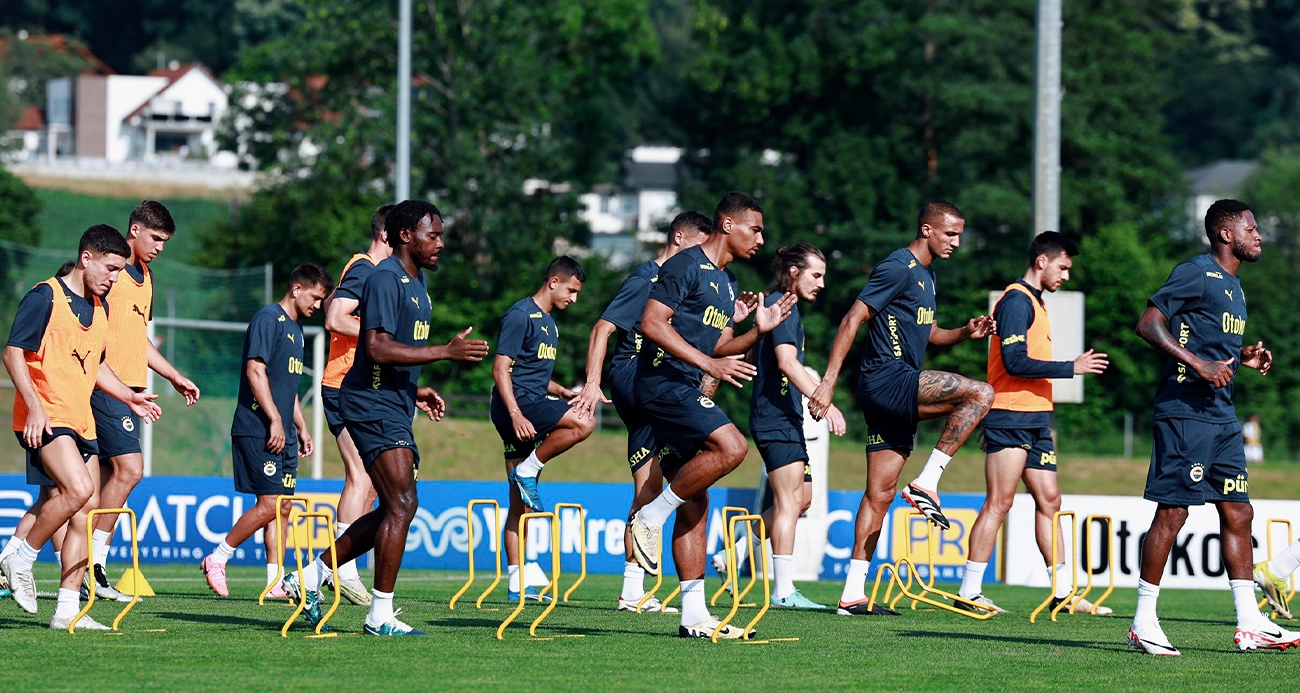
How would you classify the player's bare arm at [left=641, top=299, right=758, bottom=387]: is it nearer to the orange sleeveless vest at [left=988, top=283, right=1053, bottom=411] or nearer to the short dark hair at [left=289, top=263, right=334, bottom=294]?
the orange sleeveless vest at [left=988, top=283, right=1053, bottom=411]

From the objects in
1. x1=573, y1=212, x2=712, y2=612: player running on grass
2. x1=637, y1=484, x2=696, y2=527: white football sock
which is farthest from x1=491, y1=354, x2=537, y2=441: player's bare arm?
x1=637, y1=484, x2=696, y2=527: white football sock

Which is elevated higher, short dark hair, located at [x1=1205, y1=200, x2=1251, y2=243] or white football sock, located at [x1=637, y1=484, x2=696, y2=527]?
short dark hair, located at [x1=1205, y1=200, x2=1251, y2=243]

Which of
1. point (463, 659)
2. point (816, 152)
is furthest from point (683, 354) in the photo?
point (816, 152)

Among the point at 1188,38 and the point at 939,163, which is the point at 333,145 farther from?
the point at 1188,38

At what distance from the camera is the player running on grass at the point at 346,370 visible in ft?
36.4

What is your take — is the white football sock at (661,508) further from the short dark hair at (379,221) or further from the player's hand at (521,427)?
the short dark hair at (379,221)

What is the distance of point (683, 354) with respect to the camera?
29.4 ft

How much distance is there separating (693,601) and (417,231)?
252cm

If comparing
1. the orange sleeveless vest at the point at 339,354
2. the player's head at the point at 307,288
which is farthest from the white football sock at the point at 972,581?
the player's head at the point at 307,288

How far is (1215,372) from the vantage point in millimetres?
9211

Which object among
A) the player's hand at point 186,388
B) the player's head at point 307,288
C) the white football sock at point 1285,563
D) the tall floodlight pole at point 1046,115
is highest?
the tall floodlight pole at point 1046,115

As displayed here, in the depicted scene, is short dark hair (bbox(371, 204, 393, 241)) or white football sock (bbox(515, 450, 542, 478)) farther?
short dark hair (bbox(371, 204, 393, 241))

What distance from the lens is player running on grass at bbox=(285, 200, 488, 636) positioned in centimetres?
904

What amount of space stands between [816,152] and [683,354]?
42048 mm
